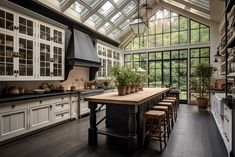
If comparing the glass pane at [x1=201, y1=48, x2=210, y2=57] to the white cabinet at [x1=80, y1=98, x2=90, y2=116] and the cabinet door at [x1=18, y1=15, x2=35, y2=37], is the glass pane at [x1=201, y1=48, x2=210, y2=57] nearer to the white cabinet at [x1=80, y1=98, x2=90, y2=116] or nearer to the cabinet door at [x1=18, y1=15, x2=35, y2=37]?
the white cabinet at [x1=80, y1=98, x2=90, y2=116]

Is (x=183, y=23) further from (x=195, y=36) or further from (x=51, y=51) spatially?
(x=51, y=51)

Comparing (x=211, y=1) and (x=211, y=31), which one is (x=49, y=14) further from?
(x=211, y=31)

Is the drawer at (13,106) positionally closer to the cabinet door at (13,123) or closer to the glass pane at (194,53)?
the cabinet door at (13,123)

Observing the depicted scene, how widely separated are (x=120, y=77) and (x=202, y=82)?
5263 mm

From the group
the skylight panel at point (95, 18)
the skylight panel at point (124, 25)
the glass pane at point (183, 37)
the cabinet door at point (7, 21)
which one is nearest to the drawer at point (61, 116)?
the cabinet door at point (7, 21)

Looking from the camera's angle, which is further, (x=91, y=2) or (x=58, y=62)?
(x=91, y=2)

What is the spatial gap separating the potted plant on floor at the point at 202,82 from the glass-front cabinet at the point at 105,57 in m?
3.90

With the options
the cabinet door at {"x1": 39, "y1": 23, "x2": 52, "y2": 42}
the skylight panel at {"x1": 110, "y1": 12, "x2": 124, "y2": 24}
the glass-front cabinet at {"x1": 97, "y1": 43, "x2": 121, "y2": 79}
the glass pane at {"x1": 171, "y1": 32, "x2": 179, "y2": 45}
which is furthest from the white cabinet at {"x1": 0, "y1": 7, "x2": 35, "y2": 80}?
the glass pane at {"x1": 171, "y1": 32, "x2": 179, "y2": 45}

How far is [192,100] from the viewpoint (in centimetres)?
829

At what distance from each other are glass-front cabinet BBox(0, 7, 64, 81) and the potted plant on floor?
18.5ft

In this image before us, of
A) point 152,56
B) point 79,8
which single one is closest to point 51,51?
point 79,8

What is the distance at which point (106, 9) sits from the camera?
24.0 feet

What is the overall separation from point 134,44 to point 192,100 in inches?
174

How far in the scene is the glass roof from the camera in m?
6.19
